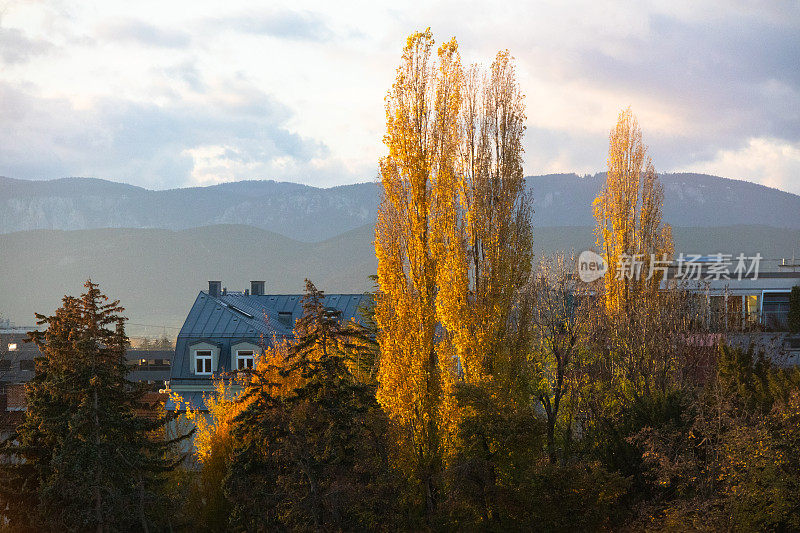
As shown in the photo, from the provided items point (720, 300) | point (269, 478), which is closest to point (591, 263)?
point (720, 300)

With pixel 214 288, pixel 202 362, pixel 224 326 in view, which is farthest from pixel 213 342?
pixel 214 288

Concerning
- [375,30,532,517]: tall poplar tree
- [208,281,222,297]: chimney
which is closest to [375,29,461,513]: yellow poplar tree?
[375,30,532,517]: tall poplar tree

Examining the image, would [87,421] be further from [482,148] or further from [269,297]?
[269,297]

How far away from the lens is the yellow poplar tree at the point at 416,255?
23844 mm

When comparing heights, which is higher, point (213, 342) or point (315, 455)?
point (213, 342)

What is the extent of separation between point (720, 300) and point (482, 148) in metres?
26.3

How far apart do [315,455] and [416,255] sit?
6834mm

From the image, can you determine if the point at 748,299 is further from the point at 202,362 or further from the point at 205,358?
the point at 202,362

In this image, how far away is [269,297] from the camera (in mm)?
60500
